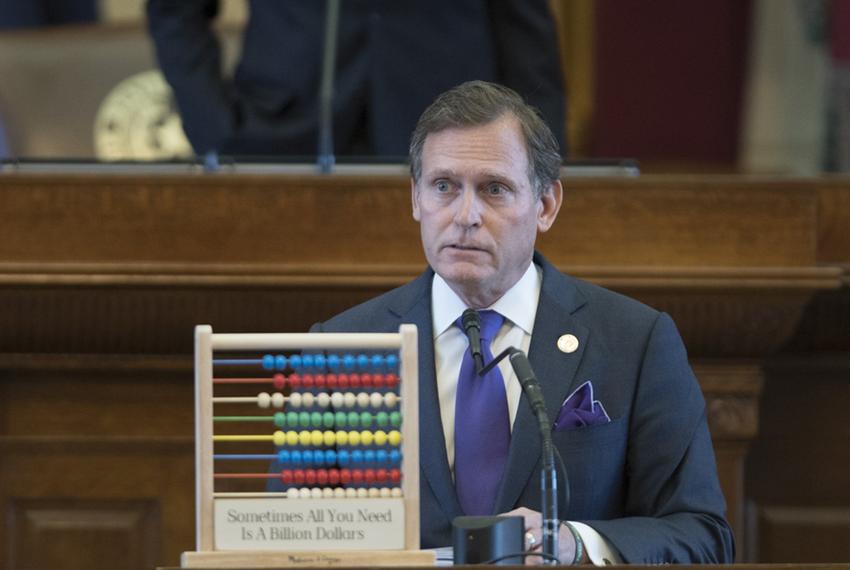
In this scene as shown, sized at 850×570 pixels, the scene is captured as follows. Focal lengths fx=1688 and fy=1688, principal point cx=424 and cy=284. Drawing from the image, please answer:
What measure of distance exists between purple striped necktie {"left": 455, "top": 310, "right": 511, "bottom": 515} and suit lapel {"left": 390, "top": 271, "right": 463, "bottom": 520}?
0.11 feet

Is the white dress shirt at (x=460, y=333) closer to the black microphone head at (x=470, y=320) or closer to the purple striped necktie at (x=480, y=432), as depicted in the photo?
the purple striped necktie at (x=480, y=432)

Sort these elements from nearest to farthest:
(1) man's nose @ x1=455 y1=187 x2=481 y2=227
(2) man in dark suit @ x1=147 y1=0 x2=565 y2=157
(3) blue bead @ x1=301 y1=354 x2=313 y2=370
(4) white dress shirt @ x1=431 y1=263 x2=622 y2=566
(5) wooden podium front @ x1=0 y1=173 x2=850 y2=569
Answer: (3) blue bead @ x1=301 y1=354 x2=313 y2=370
(1) man's nose @ x1=455 y1=187 x2=481 y2=227
(4) white dress shirt @ x1=431 y1=263 x2=622 y2=566
(5) wooden podium front @ x1=0 y1=173 x2=850 y2=569
(2) man in dark suit @ x1=147 y1=0 x2=565 y2=157

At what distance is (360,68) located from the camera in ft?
12.8

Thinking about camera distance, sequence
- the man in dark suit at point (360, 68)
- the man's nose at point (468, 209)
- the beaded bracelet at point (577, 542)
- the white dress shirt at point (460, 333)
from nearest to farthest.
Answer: the beaded bracelet at point (577, 542)
the man's nose at point (468, 209)
the white dress shirt at point (460, 333)
the man in dark suit at point (360, 68)

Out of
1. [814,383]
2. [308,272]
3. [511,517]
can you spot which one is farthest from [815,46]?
[511,517]

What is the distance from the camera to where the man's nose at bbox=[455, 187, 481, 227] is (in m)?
2.60

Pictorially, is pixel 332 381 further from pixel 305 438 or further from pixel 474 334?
pixel 474 334

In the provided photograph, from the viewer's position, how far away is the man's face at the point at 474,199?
2.62 meters

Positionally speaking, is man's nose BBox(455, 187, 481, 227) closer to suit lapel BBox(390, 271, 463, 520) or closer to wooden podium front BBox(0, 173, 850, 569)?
suit lapel BBox(390, 271, 463, 520)

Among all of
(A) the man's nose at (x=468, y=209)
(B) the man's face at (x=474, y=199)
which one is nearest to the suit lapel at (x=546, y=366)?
(B) the man's face at (x=474, y=199)

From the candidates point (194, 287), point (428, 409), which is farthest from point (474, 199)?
point (194, 287)

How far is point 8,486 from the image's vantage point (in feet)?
11.4

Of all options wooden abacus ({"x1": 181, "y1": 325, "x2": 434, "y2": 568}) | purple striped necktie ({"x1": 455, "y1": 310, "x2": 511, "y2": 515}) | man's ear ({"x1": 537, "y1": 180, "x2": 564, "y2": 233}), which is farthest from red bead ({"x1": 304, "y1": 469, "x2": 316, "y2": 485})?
man's ear ({"x1": 537, "y1": 180, "x2": 564, "y2": 233})

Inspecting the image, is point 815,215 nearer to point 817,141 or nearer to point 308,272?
point 308,272
